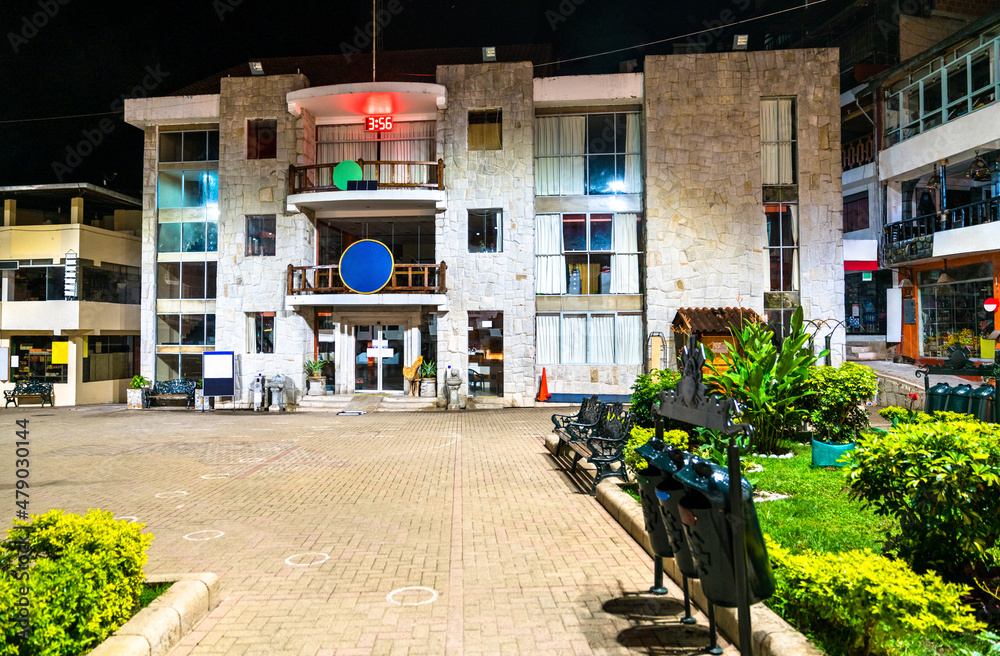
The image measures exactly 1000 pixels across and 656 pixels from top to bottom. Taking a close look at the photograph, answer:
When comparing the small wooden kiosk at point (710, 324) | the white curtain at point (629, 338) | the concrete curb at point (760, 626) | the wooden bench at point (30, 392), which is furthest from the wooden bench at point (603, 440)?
the wooden bench at point (30, 392)

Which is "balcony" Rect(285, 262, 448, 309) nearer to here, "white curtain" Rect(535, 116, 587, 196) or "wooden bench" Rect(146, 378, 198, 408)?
→ "white curtain" Rect(535, 116, 587, 196)

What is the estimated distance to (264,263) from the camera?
21.9 metres

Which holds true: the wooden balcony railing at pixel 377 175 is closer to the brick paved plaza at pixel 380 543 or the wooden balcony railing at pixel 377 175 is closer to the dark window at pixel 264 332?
the dark window at pixel 264 332

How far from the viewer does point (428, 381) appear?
21281mm

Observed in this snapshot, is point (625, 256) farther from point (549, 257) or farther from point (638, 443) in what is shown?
point (638, 443)

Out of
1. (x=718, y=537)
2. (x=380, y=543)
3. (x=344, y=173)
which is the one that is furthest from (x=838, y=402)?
(x=344, y=173)

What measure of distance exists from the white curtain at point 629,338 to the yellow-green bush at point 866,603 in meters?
17.2

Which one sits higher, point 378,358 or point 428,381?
point 378,358

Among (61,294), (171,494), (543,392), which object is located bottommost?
(171,494)

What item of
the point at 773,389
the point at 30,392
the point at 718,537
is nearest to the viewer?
the point at 718,537

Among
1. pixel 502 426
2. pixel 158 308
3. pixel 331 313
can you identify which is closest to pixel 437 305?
pixel 331 313

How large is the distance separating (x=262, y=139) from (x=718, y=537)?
22.7 m

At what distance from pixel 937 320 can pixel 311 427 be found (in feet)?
68.2

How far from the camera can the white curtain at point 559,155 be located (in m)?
21.8
